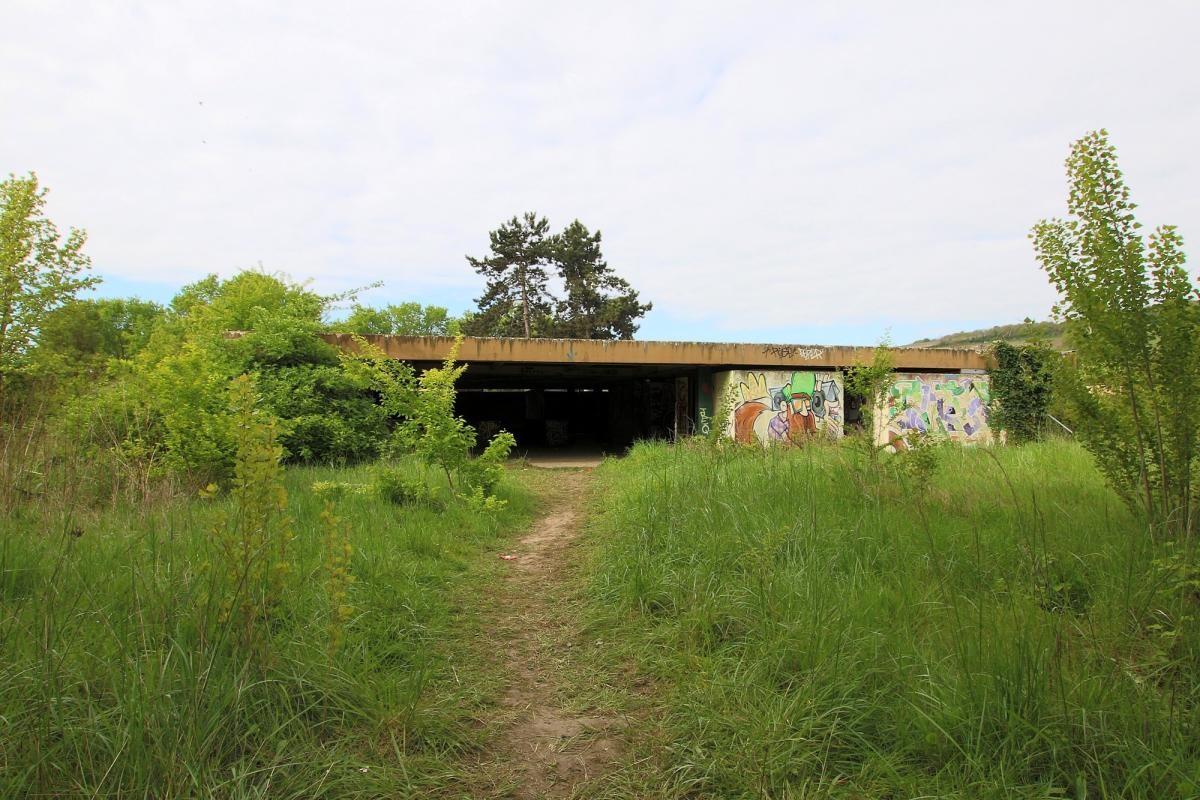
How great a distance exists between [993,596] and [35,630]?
4.59 m

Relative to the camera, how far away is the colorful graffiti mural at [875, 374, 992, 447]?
51.2 feet

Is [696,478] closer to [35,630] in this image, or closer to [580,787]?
[580,787]

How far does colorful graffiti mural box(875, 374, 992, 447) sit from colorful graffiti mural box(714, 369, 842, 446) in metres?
1.56

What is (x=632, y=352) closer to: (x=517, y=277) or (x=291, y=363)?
(x=291, y=363)

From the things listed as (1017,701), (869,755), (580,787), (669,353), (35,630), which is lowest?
(580,787)

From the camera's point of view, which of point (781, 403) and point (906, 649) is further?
point (781, 403)

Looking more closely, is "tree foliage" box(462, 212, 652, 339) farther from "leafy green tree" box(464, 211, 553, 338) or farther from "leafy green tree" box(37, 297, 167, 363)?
"leafy green tree" box(37, 297, 167, 363)

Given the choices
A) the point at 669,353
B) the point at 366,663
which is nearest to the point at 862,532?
the point at 366,663

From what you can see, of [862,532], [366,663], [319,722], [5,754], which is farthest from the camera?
[862,532]

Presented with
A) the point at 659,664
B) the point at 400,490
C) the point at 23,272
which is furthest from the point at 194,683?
the point at 23,272

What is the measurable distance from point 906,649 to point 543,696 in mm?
1766

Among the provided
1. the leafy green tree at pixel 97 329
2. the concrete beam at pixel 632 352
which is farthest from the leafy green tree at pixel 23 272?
the concrete beam at pixel 632 352

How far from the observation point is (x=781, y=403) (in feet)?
49.2

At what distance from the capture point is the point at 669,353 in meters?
14.2
